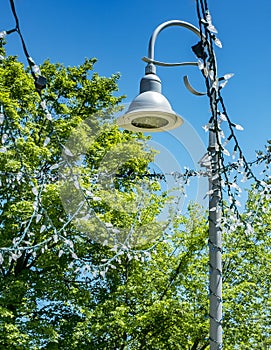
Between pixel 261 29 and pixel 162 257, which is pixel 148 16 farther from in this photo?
pixel 162 257

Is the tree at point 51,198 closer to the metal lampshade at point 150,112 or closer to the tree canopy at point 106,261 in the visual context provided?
the tree canopy at point 106,261

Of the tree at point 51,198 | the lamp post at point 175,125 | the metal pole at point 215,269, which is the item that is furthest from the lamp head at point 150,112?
the tree at point 51,198

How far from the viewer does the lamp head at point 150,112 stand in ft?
6.32

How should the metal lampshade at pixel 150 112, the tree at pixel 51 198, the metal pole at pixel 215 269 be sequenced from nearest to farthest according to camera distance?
1. the metal pole at pixel 215 269
2. the metal lampshade at pixel 150 112
3. the tree at pixel 51 198

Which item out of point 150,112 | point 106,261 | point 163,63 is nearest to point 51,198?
point 106,261

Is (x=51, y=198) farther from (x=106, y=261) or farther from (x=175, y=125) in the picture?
(x=175, y=125)

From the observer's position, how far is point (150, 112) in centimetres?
192

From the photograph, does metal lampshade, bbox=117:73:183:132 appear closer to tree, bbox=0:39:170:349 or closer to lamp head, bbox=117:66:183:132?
lamp head, bbox=117:66:183:132

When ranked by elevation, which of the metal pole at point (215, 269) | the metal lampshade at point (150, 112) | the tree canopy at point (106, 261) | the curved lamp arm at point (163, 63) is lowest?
the metal pole at point (215, 269)

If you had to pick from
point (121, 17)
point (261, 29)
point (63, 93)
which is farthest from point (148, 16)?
point (63, 93)

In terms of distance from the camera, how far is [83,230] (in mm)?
6883

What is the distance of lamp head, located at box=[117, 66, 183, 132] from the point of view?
193 cm

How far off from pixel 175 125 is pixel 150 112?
157 mm

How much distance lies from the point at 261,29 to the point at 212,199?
6.56 feet
